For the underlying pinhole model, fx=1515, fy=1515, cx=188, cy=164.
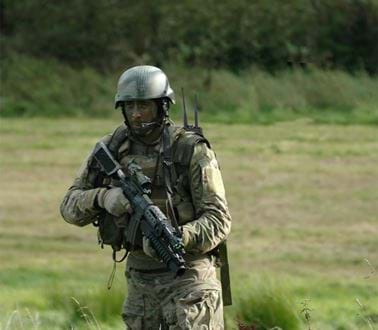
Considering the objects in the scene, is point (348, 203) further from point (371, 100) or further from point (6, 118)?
point (6, 118)

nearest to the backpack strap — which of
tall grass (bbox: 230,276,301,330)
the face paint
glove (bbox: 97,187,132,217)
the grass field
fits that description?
the face paint

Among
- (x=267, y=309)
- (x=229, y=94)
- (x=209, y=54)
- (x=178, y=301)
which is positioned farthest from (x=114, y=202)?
(x=209, y=54)

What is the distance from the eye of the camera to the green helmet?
232 inches

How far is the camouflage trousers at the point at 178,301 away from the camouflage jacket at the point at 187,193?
0.07 metres

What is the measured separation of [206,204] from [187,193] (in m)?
0.13

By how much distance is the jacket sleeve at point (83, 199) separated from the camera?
19.5ft

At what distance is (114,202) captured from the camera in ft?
19.1

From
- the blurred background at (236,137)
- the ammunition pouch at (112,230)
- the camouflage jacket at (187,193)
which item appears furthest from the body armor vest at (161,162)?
the blurred background at (236,137)

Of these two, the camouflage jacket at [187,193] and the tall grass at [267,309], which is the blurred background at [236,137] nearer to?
the tall grass at [267,309]

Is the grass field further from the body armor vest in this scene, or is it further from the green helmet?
the green helmet

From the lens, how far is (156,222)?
565 centimetres

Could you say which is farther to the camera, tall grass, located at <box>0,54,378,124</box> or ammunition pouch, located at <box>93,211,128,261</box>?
tall grass, located at <box>0,54,378,124</box>

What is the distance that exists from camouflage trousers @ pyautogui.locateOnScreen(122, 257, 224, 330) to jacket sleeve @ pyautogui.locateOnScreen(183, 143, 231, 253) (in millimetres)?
141

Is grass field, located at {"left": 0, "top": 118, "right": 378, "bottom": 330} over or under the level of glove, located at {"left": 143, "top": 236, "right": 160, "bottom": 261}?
under
